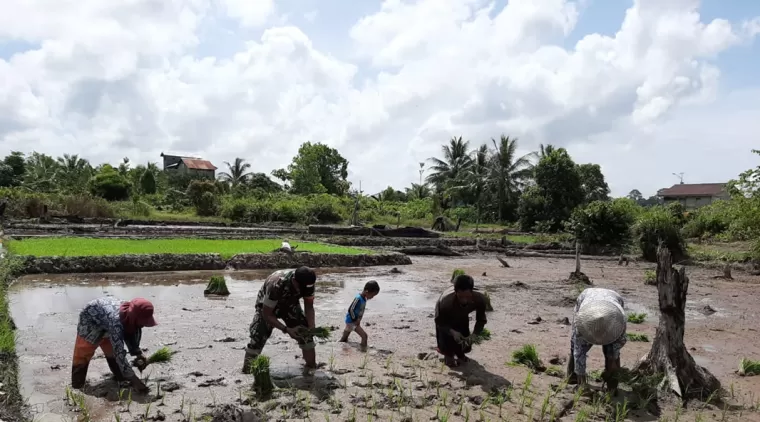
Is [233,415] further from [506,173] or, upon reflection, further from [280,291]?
[506,173]

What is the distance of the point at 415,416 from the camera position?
556cm

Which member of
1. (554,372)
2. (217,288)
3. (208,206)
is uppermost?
(208,206)

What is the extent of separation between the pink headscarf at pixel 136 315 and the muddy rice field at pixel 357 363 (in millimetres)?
669

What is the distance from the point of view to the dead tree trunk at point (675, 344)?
6.34 meters

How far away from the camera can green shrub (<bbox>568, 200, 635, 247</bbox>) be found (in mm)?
31406

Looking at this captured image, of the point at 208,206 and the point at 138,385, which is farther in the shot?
the point at 208,206

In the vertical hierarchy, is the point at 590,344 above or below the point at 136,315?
below

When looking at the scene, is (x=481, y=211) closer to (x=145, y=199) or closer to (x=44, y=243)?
(x=145, y=199)

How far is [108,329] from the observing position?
19.0 ft

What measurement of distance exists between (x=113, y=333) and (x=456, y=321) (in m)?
3.94

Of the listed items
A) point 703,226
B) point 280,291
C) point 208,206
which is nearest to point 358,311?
point 280,291

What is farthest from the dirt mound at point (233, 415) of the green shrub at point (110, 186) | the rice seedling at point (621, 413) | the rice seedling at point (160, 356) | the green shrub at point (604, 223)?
the green shrub at point (110, 186)

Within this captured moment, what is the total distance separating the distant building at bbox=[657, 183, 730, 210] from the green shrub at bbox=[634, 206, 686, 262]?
118 ft

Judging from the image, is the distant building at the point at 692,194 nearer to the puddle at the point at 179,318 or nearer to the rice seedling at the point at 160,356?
the puddle at the point at 179,318
